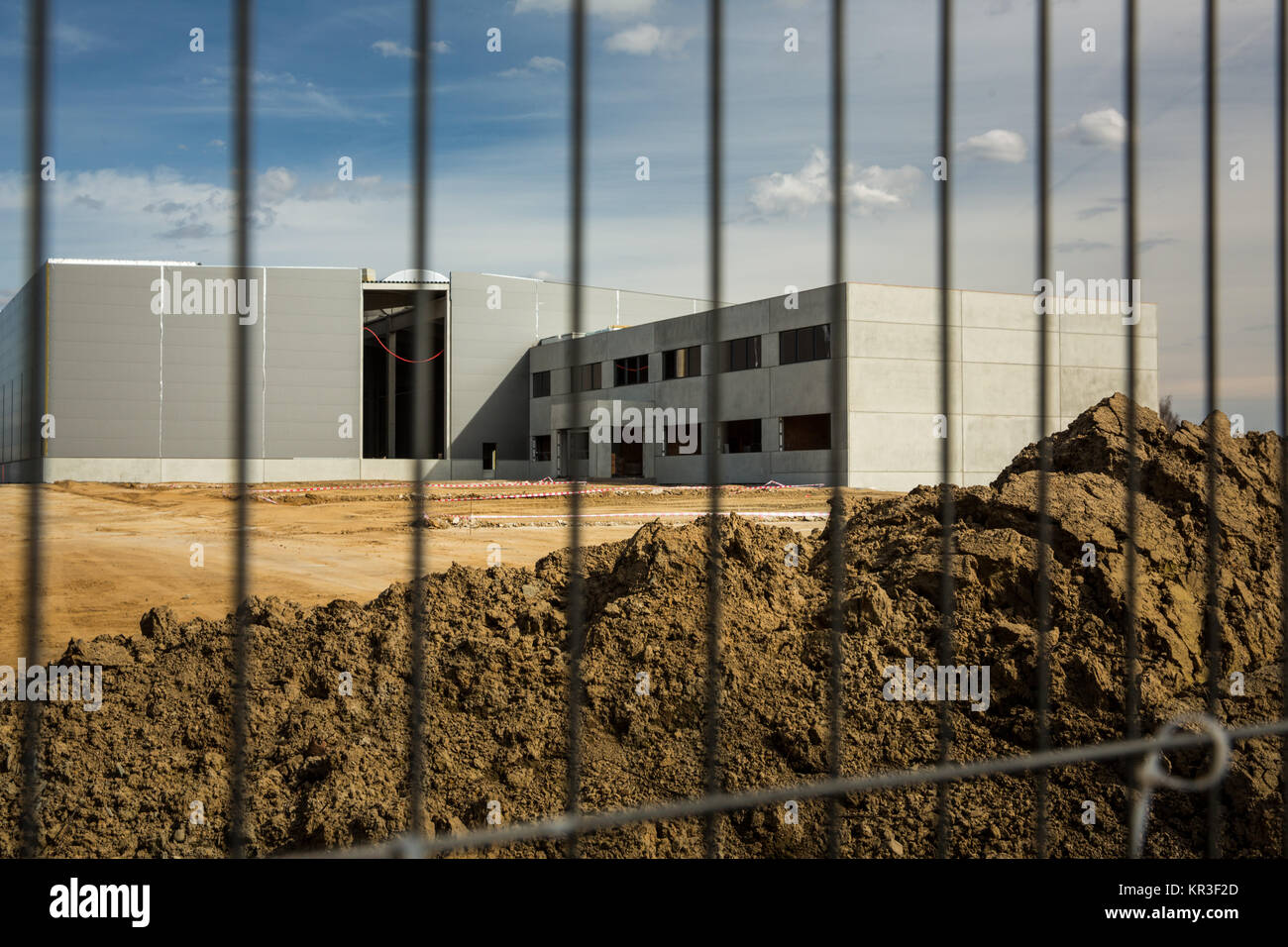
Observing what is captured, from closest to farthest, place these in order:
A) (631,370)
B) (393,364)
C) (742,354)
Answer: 1. (742,354)
2. (631,370)
3. (393,364)

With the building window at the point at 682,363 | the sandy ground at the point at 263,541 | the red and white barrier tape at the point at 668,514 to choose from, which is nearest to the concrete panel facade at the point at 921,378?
the building window at the point at 682,363

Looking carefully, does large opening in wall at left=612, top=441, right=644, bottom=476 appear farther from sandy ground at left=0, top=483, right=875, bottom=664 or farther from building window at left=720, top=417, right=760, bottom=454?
sandy ground at left=0, top=483, right=875, bottom=664

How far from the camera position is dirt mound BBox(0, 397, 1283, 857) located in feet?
11.5

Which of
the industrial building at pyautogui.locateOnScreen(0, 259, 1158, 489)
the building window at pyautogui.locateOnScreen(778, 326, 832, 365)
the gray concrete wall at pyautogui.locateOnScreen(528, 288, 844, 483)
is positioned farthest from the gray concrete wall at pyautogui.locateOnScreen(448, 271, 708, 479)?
the building window at pyautogui.locateOnScreen(778, 326, 832, 365)

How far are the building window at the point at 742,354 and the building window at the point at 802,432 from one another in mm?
2140

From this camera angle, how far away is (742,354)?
1305 inches

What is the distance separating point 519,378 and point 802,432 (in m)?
15.3

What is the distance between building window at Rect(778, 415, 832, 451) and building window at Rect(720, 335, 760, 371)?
214 centimetres

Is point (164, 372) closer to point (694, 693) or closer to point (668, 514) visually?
A: point (668, 514)

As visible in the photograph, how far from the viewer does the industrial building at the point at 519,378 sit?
96.7ft

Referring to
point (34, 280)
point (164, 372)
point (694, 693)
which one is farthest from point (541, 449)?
point (34, 280)

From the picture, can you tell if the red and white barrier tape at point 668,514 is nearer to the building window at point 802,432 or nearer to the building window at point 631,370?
the building window at point 802,432
